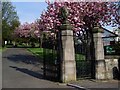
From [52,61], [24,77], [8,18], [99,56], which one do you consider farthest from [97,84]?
[8,18]

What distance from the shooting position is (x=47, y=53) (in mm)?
20047

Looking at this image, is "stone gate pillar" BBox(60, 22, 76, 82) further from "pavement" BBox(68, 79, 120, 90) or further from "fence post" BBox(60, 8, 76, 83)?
"pavement" BBox(68, 79, 120, 90)

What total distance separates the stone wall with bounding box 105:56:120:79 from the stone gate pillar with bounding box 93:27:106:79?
1.02 ft

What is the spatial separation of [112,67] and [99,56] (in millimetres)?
979

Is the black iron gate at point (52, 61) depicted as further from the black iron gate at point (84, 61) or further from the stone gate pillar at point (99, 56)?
the stone gate pillar at point (99, 56)

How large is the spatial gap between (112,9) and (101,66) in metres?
9.88

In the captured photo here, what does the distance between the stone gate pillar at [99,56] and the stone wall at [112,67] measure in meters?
0.31

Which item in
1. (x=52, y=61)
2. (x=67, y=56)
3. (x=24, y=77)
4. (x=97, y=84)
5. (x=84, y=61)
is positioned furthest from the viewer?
(x=24, y=77)

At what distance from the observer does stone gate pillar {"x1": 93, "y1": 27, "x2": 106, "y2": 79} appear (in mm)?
18500

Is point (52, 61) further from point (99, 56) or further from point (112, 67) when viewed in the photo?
point (112, 67)

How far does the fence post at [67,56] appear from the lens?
1783 cm

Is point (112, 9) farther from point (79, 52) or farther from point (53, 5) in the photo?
point (79, 52)

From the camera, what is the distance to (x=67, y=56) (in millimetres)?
18078

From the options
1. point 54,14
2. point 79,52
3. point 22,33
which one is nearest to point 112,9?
point 54,14
